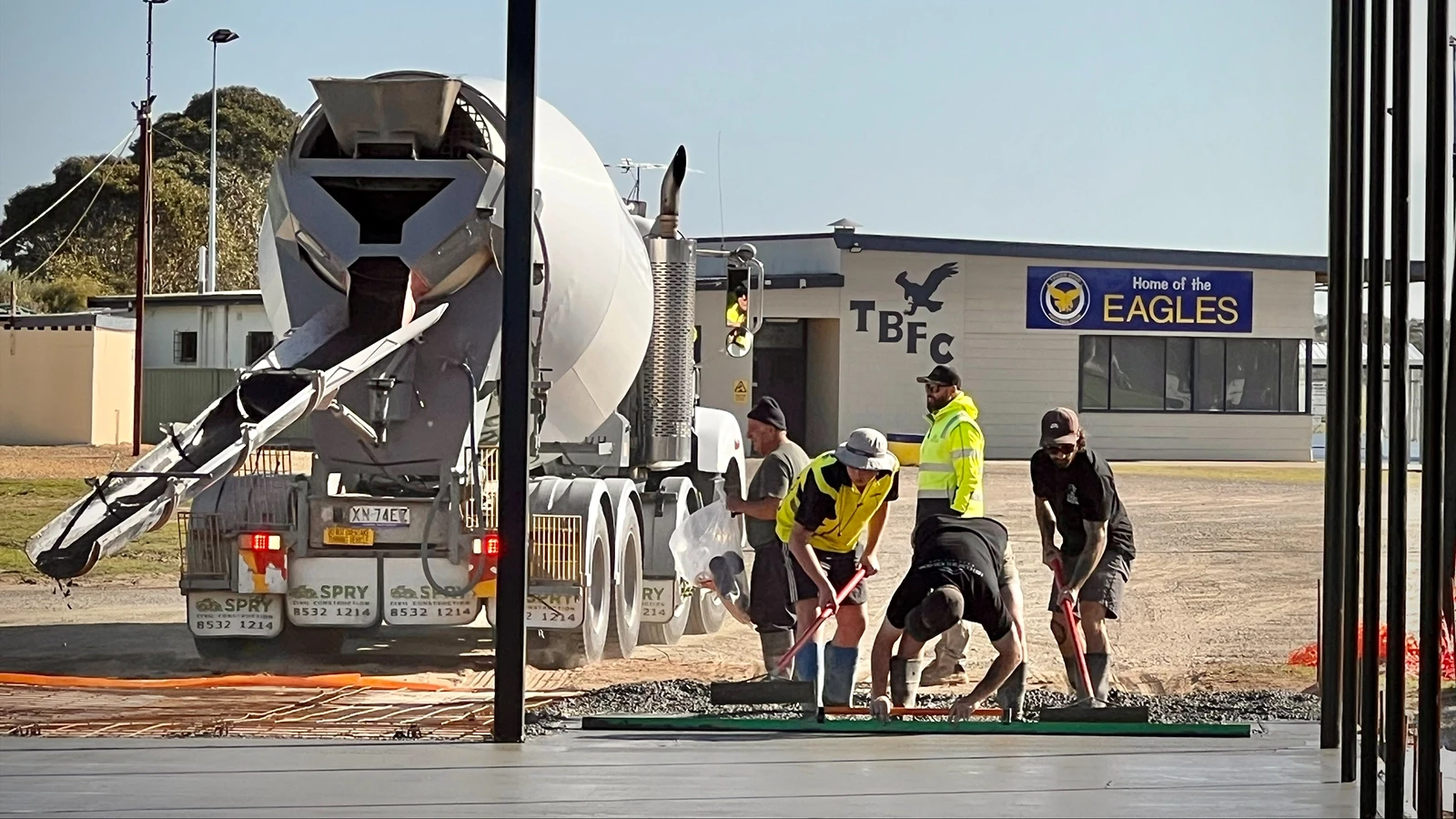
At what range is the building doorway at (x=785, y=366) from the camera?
37031 millimetres

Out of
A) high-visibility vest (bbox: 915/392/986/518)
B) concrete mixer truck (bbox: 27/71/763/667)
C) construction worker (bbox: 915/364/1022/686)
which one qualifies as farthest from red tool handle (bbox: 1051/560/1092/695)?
concrete mixer truck (bbox: 27/71/763/667)

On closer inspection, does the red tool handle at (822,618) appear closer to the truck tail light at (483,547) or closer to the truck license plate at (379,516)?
the truck tail light at (483,547)

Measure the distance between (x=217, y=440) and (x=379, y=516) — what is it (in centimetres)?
146

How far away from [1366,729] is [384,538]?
6.79 metres

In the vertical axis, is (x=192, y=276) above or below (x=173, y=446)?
above

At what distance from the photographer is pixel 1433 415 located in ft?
15.5

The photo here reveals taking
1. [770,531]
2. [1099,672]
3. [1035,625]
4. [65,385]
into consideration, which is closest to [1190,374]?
[65,385]

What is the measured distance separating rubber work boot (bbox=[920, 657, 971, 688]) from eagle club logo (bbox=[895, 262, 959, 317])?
84.4 feet

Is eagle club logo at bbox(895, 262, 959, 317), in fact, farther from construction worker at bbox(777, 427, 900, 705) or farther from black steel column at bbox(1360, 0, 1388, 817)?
black steel column at bbox(1360, 0, 1388, 817)

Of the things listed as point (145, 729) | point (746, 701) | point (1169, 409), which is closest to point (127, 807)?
point (145, 729)

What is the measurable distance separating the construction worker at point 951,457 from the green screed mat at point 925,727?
2.76ft

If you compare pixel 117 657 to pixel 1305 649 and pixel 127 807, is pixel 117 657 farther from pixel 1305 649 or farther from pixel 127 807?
pixel 1305 649

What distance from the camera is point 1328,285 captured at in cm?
657

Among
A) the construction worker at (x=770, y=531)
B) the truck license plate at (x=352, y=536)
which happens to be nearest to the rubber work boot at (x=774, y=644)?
the construction worker at (x=770, y=531)
